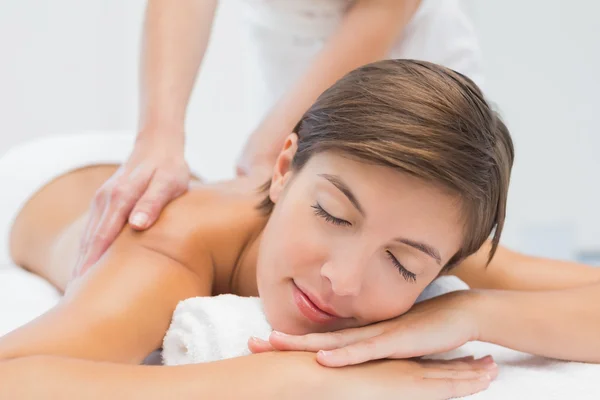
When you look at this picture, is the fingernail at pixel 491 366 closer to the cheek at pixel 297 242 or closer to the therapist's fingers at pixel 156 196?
the cheek at pixel 297 242

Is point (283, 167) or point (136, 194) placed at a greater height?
point (283, 167)

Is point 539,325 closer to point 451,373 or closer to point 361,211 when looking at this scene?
point 451,373

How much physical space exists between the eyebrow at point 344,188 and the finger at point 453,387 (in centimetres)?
25

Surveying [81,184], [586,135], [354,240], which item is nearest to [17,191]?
[81,184]

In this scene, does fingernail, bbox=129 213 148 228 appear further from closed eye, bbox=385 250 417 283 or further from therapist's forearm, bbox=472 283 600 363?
therapist's forearm, bbox=472 283 600 363

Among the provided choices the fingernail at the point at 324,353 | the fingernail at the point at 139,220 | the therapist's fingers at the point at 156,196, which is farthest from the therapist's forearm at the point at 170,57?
the fingernail at the point at 324,353

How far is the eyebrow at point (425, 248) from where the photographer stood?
968mm

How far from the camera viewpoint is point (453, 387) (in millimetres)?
979

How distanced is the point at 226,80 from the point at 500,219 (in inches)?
84.8

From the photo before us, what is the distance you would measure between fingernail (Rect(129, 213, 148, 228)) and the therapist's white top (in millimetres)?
806

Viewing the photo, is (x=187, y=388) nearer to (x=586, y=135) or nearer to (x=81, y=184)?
(x=81, y=184)

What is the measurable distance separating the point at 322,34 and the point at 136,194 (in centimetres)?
77

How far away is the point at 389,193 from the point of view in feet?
3.13

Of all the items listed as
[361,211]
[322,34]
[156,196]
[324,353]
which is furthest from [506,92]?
[324,353]
